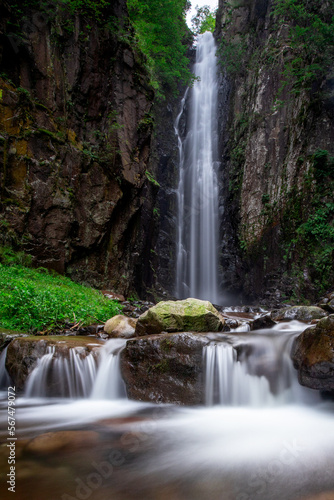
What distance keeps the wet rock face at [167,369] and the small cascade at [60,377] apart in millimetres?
787

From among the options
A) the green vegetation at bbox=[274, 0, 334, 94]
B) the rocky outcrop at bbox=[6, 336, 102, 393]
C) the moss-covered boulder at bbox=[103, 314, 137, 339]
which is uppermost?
the green vegetation at bbox=[274, 0, 334, 94]

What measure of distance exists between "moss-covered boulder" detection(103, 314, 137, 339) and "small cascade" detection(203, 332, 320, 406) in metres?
2.20

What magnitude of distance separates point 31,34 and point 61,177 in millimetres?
5407

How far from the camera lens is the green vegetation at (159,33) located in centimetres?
1667

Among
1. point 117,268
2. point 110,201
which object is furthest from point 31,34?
point 117,268

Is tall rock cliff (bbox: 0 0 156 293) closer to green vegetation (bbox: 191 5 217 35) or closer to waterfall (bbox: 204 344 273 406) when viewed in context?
waterfall (bbox: 204 344 273 406)

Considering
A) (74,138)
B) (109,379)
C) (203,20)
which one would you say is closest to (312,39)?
(74,138)

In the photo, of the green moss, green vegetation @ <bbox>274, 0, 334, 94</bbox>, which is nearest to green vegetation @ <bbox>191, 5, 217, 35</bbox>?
green vegetation @ <bbox>274, 0, 334, 94</bbox>

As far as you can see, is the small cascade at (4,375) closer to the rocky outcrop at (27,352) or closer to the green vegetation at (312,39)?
the rocky outcrop at (27,352)

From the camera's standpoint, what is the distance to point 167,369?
427cm

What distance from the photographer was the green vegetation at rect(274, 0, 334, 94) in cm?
1259

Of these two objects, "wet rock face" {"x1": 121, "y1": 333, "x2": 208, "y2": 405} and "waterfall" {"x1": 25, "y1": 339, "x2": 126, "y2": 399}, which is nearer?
"wet rock face" {"x1": 121, "y1": 333, "x2": 208, "y2": 405}

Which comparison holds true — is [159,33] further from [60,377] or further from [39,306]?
[60,377]

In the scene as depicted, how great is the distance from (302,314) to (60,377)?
5.89 m
